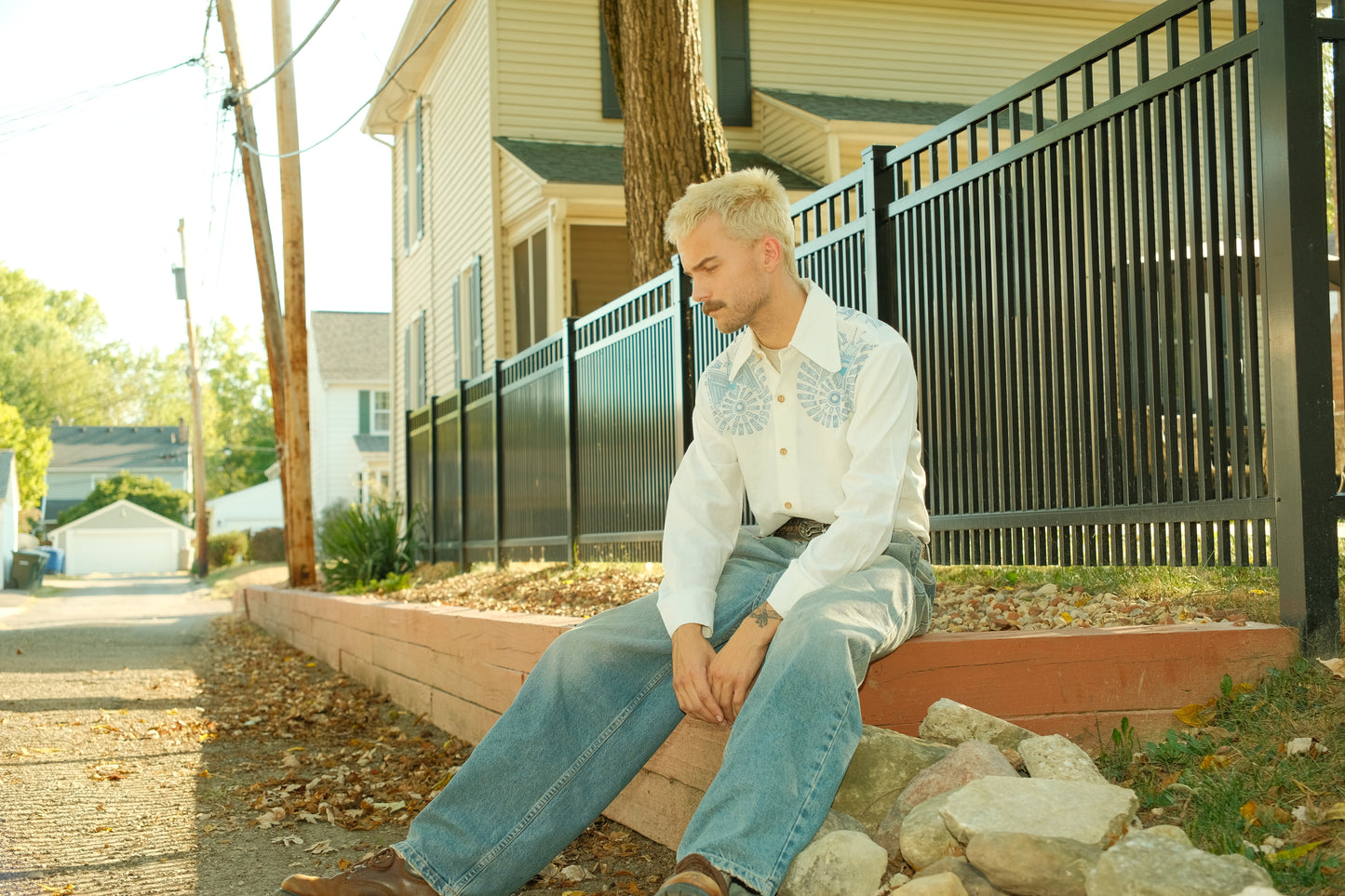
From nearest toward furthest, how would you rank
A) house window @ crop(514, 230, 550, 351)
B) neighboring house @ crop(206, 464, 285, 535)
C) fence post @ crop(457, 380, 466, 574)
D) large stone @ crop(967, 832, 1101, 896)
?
large stone @ crop(967, 832, 1101, 896) → fence post @ crop(457, 380, 466, 574) → house window @ crop(514, 230, 550, 351) → neighboring house @ crop(206, 464, 285, 535)

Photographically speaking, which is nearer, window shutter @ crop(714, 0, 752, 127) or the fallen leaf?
the fallen leaf

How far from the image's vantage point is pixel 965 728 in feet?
9.78

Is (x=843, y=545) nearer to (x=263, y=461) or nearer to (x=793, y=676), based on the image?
(x=793, y=676)

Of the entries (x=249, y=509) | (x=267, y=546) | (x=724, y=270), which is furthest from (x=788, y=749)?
(x=249, y=509)

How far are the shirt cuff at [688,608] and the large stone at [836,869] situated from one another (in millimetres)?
604

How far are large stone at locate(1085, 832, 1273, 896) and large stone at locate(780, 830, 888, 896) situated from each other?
0.52 metres

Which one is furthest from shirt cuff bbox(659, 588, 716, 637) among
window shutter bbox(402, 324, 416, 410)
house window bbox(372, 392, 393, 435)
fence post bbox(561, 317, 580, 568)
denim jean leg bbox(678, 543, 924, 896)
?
house window bbox(372, 392, 393, 435)

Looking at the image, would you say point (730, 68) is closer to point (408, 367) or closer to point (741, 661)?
point (408, 367)

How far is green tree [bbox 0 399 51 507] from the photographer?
46250 millimetres

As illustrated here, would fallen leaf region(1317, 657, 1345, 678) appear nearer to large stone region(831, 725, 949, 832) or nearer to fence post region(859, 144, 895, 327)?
large stone region(831, 725, 949, 832)

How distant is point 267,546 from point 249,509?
2327cm

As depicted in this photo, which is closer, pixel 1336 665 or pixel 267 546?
pixel 1336 665

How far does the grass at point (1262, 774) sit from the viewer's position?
2.28 m

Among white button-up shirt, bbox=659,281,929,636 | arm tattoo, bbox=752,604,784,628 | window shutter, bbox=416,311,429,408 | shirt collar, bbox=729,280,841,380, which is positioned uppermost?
window shutter, bbox=416,311,429,408
